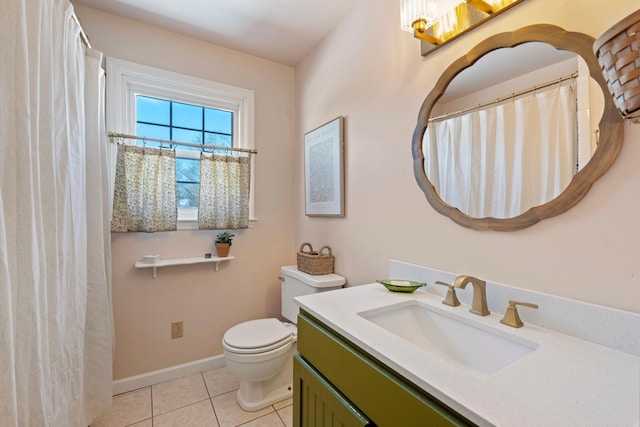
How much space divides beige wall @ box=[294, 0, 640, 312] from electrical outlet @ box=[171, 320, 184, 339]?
1.10 metres

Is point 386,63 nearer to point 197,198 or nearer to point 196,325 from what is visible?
point 197,198

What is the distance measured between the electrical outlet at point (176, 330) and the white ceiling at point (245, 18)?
6.73 feet

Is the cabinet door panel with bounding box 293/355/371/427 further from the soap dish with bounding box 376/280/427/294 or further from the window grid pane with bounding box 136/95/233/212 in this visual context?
the window grid pane with bounding box 136/95/233/212

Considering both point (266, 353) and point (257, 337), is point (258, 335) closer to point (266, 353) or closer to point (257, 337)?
point (257, 337)

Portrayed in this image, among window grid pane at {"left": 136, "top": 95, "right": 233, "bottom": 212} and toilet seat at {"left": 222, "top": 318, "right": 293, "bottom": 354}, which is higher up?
window grid pane at {"left": 136, "top": 95, "right": 233, "bottom": 212}

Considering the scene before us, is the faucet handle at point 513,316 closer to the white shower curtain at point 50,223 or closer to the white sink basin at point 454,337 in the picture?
the white sink basin at point 454,337

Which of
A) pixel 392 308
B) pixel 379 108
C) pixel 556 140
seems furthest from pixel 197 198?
pixel 556 140

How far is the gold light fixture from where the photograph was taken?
3.48 feet

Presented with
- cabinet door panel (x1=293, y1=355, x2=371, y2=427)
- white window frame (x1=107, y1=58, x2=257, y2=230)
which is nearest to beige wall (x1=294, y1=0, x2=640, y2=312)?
white window frame (x1=107, y1=58, x2=257, y2=230)

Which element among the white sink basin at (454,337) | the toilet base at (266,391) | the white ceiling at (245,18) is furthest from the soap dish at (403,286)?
the white ceiling at (245,18)

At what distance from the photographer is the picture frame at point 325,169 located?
1.80 meters

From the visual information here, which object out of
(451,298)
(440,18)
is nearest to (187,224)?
(451,298)

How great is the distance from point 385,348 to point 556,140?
2.66 feet

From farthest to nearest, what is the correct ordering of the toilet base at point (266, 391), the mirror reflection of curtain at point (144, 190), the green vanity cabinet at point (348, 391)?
the mirror reflection of curtain at point (144, 190) < the toilet base at point (266, 391) < the green vanity cabinet at point (348, 391)
